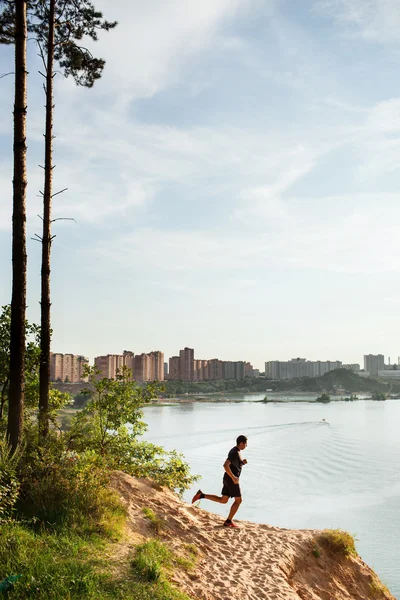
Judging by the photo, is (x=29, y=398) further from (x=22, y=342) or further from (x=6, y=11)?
(x=6, y=11)

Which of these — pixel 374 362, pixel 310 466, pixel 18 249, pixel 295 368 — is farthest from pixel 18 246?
pixel 374 362

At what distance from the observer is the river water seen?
86.0ft

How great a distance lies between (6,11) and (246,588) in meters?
10.3

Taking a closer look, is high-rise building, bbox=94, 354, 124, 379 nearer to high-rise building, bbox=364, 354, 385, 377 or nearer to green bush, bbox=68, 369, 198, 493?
green bush, bbox=68, 369, 198, 493

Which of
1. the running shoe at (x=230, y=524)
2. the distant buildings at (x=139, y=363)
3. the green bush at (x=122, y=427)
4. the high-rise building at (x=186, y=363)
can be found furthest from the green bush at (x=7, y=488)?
the high-rise building at (x=186, y=363)

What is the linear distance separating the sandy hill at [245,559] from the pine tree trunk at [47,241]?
8.21 feet

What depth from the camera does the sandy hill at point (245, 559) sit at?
627 centimetres

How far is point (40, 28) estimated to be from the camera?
1088 cm

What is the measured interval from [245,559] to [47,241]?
255 inches

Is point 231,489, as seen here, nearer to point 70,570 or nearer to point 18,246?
point 70,570

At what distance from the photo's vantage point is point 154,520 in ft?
24.2

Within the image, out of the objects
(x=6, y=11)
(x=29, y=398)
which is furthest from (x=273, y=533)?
(x=6, y=11)

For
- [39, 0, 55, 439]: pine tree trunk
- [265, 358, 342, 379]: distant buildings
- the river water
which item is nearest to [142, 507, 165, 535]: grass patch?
[39, 0, 55, 439]: pine tree trunk

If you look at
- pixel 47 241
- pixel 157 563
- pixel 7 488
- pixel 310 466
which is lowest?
pixel 310 466
